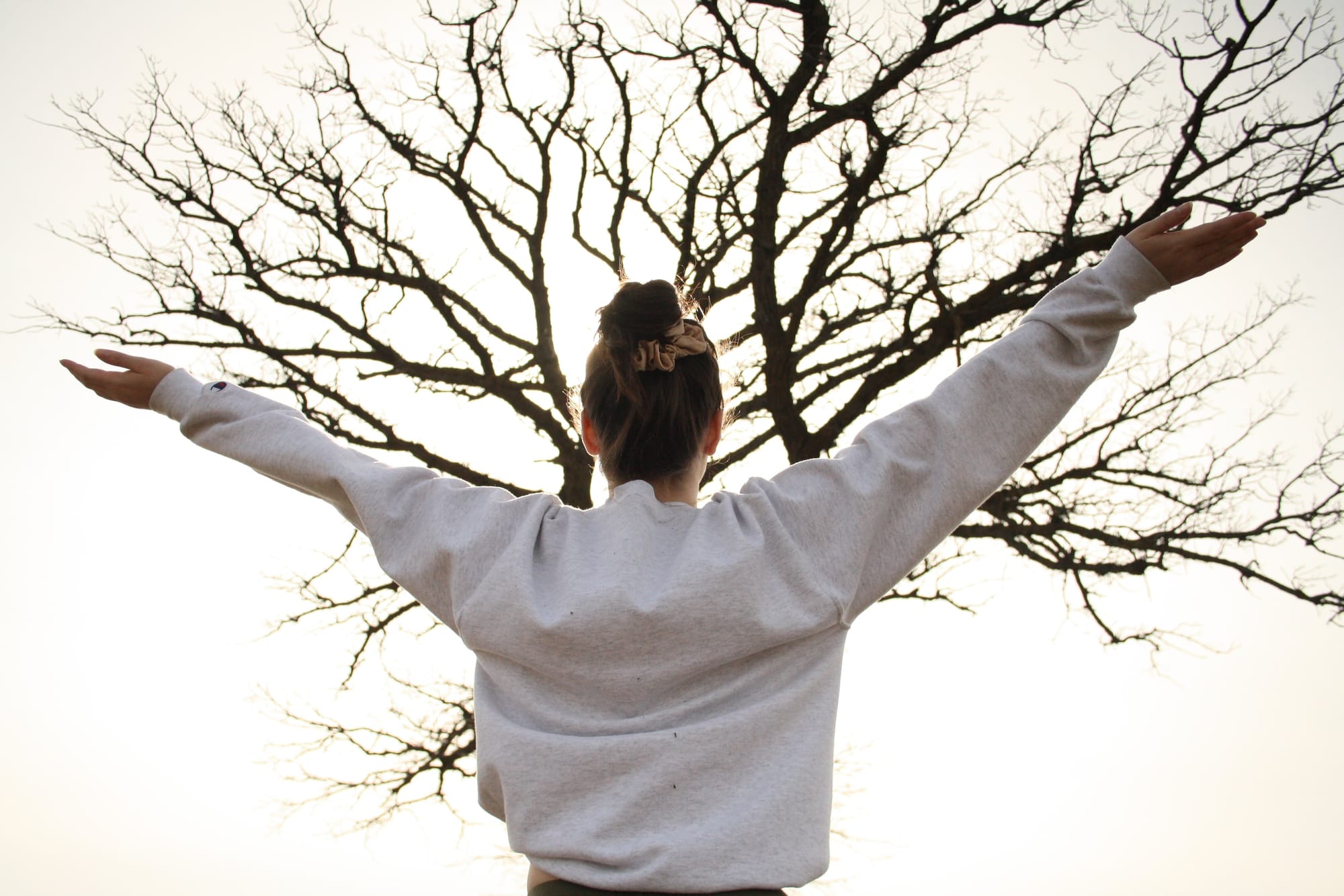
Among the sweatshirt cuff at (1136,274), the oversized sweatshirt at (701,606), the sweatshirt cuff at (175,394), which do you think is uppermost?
the sweatshirt cuff at (175,394)

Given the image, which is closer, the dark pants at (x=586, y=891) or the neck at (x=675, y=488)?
the dark pants at (x=586, y=891)

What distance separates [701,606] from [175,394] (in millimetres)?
997

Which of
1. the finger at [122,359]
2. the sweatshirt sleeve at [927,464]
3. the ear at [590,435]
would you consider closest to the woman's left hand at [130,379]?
the finger at [122,359]

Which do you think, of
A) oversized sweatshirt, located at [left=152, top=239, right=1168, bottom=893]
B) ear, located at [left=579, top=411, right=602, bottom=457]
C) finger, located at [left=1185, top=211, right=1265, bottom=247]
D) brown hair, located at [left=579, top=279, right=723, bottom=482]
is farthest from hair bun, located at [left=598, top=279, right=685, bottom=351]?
finger, located at [left=1185, top=211, right=1265, bottom=247]

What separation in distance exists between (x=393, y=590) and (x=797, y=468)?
4.27m

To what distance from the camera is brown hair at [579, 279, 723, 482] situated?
1.44 m

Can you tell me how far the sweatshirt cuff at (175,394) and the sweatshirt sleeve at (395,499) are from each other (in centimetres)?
4

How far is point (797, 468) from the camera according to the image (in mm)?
1365

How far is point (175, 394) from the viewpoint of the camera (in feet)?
5.46

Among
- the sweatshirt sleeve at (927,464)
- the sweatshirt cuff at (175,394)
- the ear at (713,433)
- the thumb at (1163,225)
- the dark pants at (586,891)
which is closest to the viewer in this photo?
the dark pants at (586,891)

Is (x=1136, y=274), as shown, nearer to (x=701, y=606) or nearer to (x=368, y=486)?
(x=701, y=606)

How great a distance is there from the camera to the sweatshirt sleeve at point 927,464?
1.30 metres

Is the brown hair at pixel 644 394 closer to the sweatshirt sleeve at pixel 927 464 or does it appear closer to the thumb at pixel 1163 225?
the sweatshirt sleeve at pixel 927 464

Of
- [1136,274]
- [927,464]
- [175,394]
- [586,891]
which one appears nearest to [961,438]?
[927,464]
